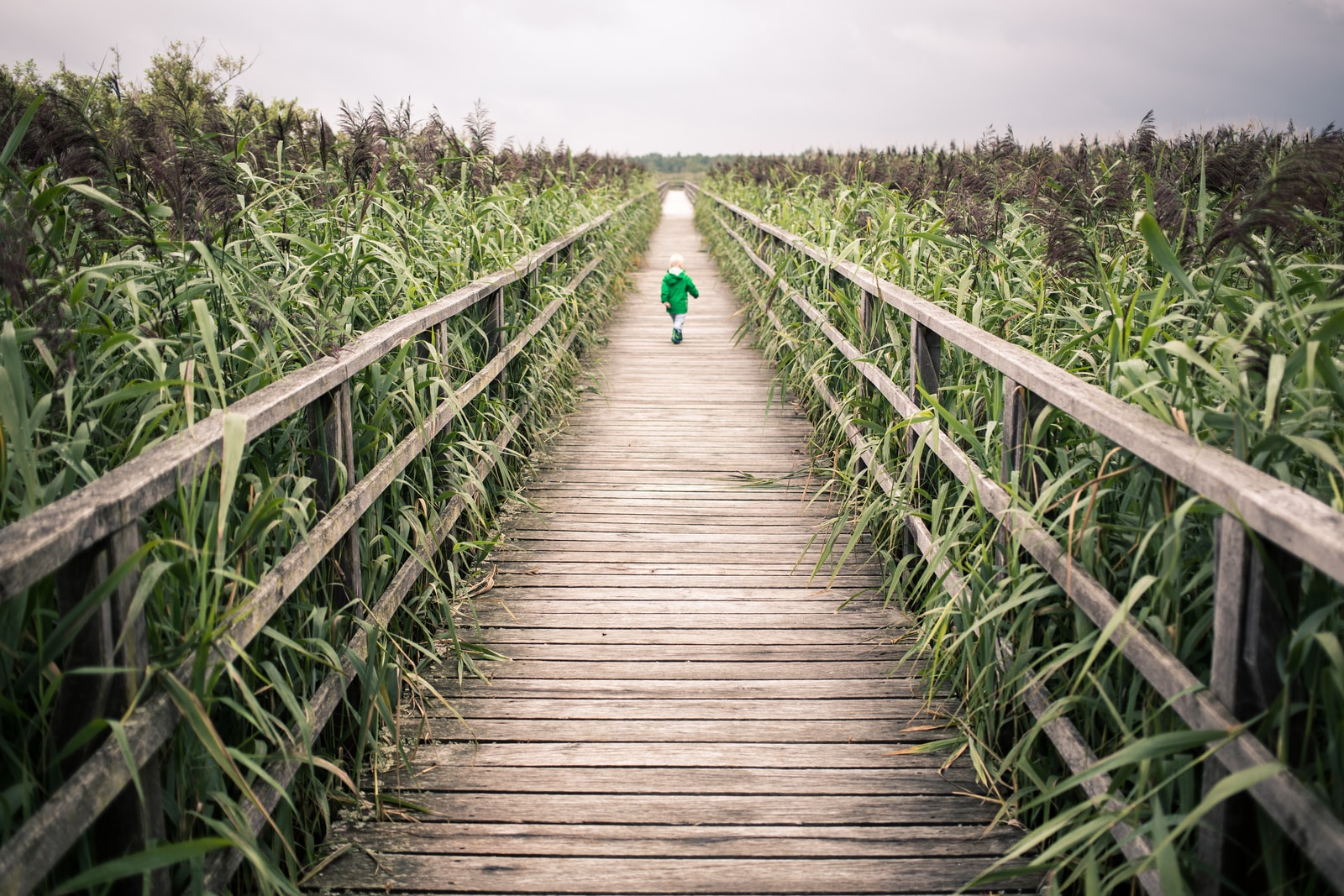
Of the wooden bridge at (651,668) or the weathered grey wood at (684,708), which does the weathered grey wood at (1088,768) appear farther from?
the weathered grey wood at (684,708)

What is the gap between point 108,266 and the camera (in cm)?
228

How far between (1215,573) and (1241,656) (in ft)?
0.50

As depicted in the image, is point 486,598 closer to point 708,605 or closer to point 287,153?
point 708,605

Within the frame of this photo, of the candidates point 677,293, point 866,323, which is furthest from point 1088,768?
point 677,293

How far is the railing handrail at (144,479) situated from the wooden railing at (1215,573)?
69.1 inches

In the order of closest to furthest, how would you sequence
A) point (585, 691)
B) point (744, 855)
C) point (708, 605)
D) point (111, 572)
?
point (111, 572), point (744, 855), point (585, 691), point (708, 605)

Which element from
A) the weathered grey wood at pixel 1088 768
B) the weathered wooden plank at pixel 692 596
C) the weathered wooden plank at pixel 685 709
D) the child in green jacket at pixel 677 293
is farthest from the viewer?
the child in green jacket at pixel 677 293

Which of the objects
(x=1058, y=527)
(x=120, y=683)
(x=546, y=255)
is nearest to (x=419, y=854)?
(x=120, y=683)

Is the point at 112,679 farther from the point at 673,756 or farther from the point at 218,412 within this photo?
the point at 673,756

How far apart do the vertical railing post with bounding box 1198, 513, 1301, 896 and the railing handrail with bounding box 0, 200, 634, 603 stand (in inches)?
71.9

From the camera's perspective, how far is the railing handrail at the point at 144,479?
135cm

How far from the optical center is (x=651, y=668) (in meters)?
3.48

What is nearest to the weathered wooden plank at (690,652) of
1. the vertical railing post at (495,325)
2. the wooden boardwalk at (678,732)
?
the wooden boardwalk at (678,732)

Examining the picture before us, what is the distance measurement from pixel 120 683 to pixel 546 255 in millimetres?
4895
